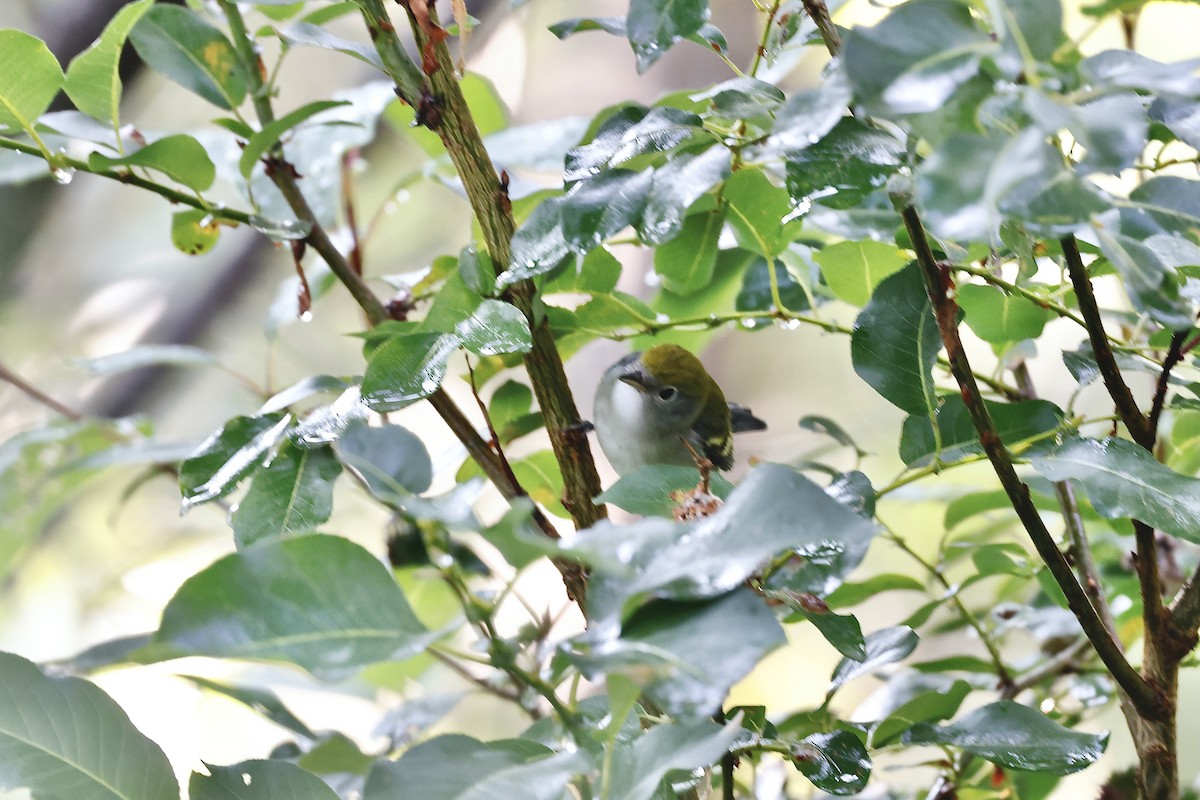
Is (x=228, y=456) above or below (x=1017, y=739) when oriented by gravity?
above

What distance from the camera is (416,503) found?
1.04 ft

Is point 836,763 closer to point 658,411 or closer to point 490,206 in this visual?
point 490,206

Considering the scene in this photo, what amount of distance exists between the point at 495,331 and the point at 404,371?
44mm

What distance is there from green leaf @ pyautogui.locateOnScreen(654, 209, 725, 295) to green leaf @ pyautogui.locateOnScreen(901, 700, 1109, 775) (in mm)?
256

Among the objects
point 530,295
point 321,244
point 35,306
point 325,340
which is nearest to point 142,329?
point 35,306

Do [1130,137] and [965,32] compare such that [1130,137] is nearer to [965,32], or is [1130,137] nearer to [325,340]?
[965,32]

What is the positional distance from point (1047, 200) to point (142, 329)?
1.43 m

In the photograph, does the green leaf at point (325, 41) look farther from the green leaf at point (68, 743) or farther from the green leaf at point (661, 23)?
the green leaf at point (68, 743)

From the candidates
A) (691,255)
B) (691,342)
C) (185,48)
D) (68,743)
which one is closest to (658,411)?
(691,342)

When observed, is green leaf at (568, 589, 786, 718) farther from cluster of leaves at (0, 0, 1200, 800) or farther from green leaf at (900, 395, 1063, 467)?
green leaf at (900, 395, 1063, 467)

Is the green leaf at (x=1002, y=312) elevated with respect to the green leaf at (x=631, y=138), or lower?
lower

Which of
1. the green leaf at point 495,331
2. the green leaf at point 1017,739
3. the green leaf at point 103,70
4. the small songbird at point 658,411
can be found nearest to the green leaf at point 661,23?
the green leaf at point 495,331

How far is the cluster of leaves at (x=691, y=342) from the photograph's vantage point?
0.87 feet

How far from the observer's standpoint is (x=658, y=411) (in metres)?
0.98
